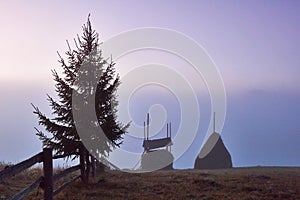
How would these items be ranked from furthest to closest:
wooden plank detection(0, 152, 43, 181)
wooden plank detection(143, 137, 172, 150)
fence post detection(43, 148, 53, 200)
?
1. wooden plank detection(143, 137, 172, 150)
2. fence post detection(43, 148, 53, 200)
3. wooden plank detection(0, 152, 43, 181)

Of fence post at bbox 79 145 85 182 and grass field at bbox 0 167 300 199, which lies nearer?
grass field at bbox 0 167 300 199

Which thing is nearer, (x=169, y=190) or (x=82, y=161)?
(x=169, y=190)

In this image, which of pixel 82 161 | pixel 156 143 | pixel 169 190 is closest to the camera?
pixel 169 190

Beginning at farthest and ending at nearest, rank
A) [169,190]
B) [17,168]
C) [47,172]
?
[169,190]
[47,172]
[17,168]

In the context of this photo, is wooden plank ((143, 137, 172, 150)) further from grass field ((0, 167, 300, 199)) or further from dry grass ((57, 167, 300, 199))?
dry grass ((57, 167, 300, 199))

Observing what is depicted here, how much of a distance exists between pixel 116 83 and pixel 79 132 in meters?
2.91

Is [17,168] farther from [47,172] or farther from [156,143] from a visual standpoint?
[156,143]

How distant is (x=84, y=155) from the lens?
17.0m

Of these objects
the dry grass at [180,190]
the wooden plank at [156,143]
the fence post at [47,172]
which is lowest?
the dry grass at [180,190]

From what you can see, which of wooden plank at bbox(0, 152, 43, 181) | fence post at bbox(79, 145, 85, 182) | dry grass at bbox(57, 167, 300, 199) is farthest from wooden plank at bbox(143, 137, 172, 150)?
wooden plank at bbox(0, 152, 43, 181)

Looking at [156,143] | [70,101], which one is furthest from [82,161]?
[156,143]

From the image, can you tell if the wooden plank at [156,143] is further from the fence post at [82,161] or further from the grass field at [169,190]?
the fence post at [82,161]

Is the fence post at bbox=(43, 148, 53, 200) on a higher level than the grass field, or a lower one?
higher

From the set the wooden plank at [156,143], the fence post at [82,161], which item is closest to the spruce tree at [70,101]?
the fence post at [82,161]
